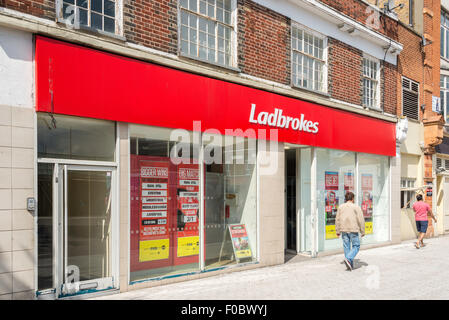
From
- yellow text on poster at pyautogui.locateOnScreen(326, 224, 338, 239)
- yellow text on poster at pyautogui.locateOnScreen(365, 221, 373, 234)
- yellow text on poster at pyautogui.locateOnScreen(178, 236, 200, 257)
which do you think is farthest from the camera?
yellow text on poster at pyautogui.locateOnScreen(365, 221, 373, 234)

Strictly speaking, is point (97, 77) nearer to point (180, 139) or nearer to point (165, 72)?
point (165, 72)

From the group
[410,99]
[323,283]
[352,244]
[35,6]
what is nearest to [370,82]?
[410,99]

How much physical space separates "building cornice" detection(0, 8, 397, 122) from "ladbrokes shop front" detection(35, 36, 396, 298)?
0.12 metres

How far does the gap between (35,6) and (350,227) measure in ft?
23.7

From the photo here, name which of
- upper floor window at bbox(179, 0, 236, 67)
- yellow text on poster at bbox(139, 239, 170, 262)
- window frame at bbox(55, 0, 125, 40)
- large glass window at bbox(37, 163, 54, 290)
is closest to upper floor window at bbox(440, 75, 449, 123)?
upper floor window at bbox(179, 0, 236, 67)

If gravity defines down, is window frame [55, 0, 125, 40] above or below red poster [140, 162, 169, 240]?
above

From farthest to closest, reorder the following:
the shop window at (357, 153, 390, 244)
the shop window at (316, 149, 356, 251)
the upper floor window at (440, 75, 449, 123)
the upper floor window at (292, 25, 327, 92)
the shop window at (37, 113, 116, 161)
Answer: the upper floor window at (440, 75, 449, 123)
the shop window at (357, 153, 390, 244)
the shop window at (316, 149, 356, 251)
the upper floor window at (292, 25, 327, 92)
the shop window at (37, 113, 116, 161)

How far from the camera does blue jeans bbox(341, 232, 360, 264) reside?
28.8ft

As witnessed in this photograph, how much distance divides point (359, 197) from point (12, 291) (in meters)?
9.83

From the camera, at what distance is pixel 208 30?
27.9 feet

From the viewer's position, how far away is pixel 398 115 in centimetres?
1402

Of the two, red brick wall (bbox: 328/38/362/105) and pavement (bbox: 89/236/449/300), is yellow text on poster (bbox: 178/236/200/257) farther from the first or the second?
red brick wall (bbox: 328/38/362/105)

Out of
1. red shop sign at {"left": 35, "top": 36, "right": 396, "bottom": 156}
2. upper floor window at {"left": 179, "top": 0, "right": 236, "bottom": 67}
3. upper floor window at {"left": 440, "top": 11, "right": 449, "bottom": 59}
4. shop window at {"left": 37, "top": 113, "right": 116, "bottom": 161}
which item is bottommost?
shop window at {"left": 37, "top": 113, "right": 116, "bottom": 161}
